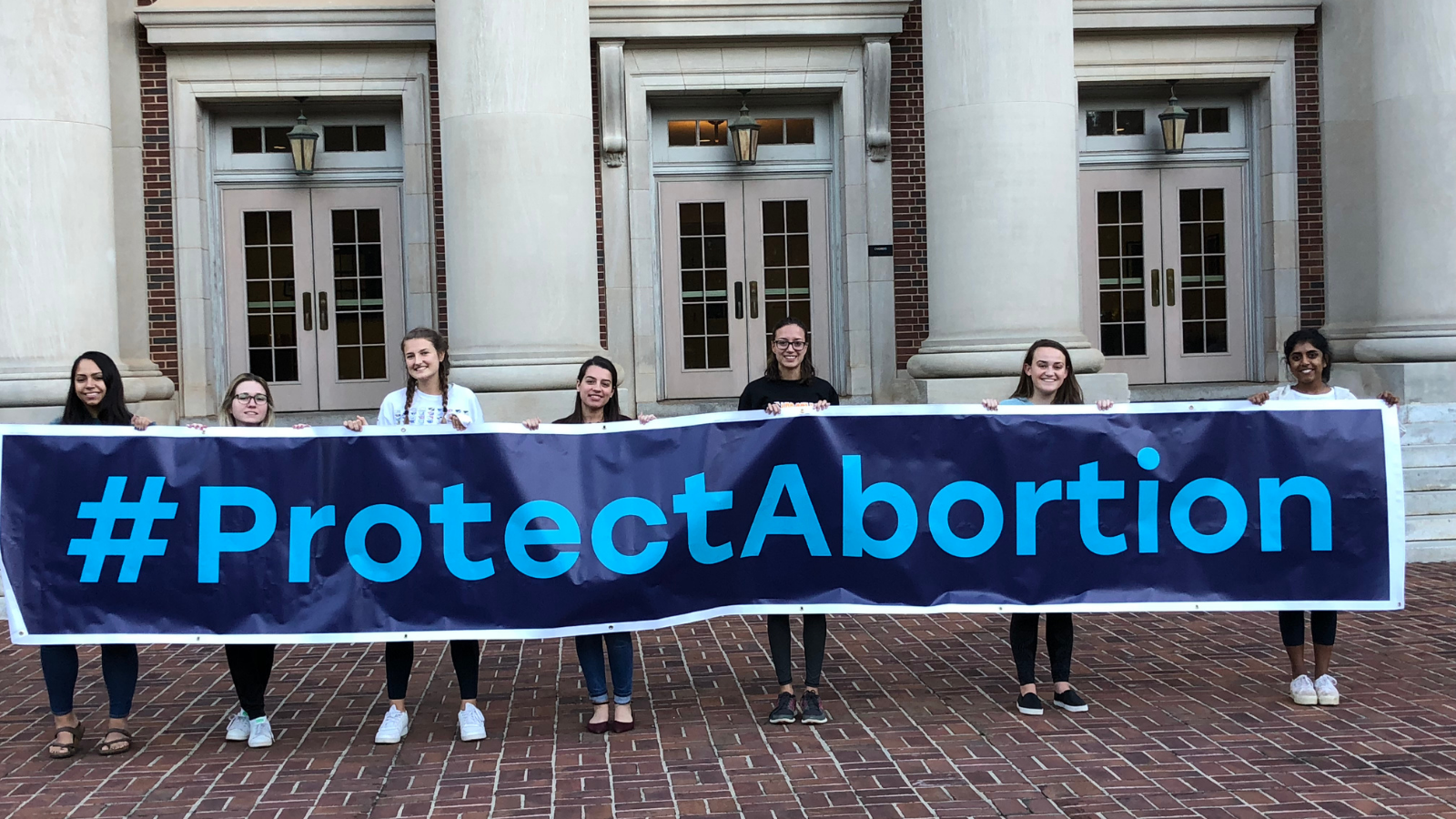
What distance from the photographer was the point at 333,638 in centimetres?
584

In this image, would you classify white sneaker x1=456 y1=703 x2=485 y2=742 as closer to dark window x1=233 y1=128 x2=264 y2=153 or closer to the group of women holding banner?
the group of women holding banner

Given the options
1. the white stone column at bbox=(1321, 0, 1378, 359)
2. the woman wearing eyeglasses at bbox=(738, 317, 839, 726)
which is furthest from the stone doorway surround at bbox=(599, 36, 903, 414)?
the woman wearing eyeglasses at bbox=(738, 317, 839, 726)

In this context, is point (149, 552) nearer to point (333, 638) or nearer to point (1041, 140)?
point (333, 638)

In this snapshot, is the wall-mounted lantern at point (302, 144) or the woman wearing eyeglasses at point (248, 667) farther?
the wall-mounted lantern at point (302, 144)

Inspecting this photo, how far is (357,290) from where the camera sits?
43.2 feet

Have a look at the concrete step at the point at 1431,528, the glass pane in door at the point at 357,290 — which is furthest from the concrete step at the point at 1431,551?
the glass pane in door at the point at 357,290

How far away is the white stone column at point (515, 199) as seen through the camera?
1012cm

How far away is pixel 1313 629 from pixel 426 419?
13.3 ft

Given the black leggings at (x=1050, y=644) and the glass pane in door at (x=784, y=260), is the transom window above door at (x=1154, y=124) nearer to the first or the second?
the glass pane in door at (x=784, y=260)

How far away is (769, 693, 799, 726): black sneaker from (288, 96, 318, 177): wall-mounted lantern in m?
8.71

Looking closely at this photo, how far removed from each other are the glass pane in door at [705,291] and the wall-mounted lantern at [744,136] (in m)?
0.54

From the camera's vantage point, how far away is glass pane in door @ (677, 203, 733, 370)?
13328mm

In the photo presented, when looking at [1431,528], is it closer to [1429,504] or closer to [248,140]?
[1429,504]

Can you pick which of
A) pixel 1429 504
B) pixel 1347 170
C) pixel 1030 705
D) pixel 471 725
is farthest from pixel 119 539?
pixel 1347 170
